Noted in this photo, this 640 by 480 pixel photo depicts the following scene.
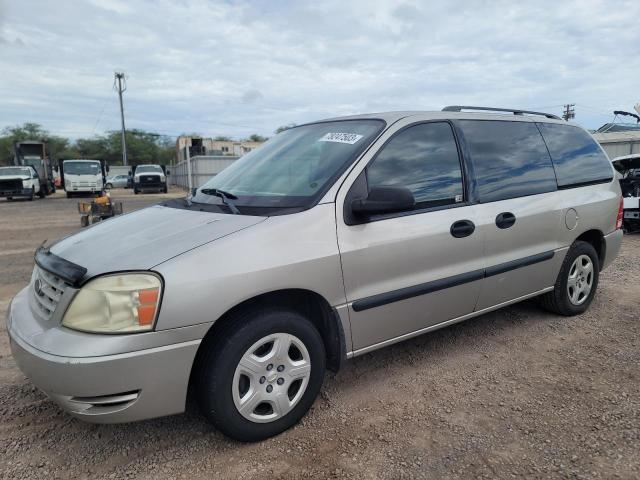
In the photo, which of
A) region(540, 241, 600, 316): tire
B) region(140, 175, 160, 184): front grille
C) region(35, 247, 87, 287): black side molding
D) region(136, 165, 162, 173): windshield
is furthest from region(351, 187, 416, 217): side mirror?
region(136, 165, 162, 173): windshield

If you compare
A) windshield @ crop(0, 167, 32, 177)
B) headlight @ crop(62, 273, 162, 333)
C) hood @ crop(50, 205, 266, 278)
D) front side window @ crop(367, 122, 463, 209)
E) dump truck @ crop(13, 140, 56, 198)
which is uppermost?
dump truck @ crop(13, 140, 56, 198)

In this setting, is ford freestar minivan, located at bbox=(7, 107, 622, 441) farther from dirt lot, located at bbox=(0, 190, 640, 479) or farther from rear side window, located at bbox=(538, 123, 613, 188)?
dirt lot, located at bbox=(0, 190, 640, 479)

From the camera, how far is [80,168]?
951 inches

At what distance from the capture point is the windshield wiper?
2.68 metres

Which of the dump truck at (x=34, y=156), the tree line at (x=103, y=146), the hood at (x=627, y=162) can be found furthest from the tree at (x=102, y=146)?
the hood at (x=627, y=162)

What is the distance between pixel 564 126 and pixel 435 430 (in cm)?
301

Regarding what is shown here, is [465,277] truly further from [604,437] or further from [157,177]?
[157,177]

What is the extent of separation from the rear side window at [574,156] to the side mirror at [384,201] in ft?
6.49

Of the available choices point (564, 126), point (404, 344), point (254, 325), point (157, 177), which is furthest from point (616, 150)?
point (157, 177)

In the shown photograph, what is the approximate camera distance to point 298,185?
9.04ft

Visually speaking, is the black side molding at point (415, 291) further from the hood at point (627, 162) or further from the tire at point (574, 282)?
the hood at point (627, 162)

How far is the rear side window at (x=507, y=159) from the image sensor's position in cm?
329

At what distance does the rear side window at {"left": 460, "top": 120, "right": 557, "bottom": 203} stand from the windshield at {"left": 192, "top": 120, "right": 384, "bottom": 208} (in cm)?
85

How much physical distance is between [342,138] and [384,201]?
0.66 m
